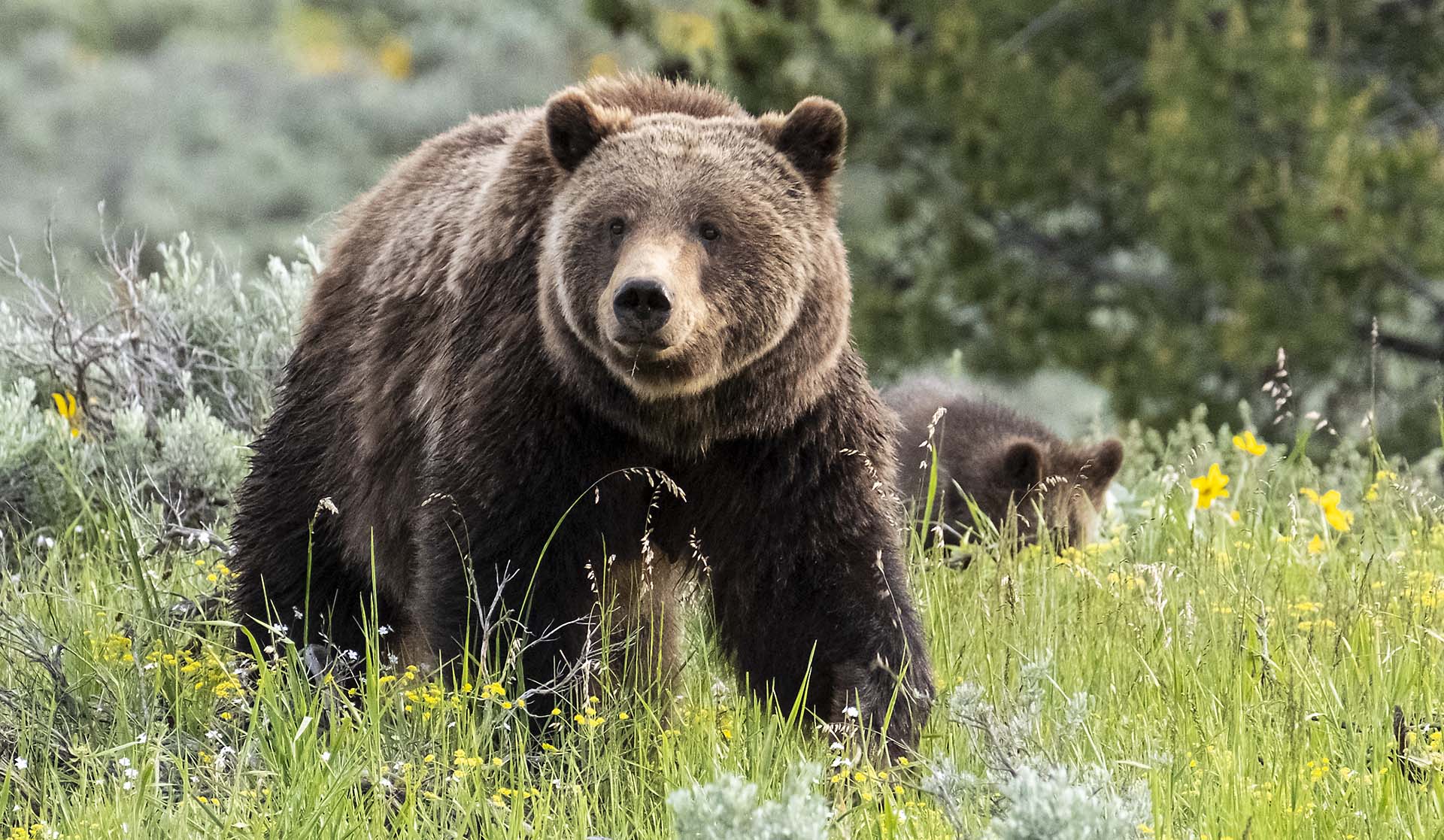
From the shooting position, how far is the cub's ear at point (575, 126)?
4.11m

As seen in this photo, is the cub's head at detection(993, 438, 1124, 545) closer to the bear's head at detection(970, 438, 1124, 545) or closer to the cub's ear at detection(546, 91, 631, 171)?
the bear's head at detection(970, 438, 1124, 545)

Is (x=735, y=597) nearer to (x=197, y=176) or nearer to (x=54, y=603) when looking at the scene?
(x=54, y=603)

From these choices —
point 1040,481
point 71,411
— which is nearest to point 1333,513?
point 1040,481

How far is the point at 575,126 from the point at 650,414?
0.72 m

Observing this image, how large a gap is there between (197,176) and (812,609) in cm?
2092

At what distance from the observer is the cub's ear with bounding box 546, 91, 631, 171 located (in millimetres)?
4105

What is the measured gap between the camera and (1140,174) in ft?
38.5

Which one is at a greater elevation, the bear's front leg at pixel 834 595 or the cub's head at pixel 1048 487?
the bear's front leg at pixel 834 595

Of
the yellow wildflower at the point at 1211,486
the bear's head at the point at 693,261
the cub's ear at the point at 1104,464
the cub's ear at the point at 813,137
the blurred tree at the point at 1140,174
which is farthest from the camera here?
the blurred tree at the point at 1140,174

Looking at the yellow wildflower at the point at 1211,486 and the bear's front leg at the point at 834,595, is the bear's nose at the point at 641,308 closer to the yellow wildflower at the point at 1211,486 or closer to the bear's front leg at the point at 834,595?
A: the bear's front leg at the point at 834,595

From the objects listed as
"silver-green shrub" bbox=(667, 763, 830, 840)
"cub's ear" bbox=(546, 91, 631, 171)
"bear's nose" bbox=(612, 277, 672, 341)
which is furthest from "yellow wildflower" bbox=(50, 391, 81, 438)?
"silver-green shrub" bbox=(667, 763, 830, 840)

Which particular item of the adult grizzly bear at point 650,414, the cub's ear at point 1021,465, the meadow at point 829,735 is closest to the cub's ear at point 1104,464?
the cub's ear at point 1021,465

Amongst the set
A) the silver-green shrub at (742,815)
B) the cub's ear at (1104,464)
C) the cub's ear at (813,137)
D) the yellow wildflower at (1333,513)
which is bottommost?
the cub's ear at (1104,464)

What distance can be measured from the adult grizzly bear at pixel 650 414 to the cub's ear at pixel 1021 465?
2688 millimetres
